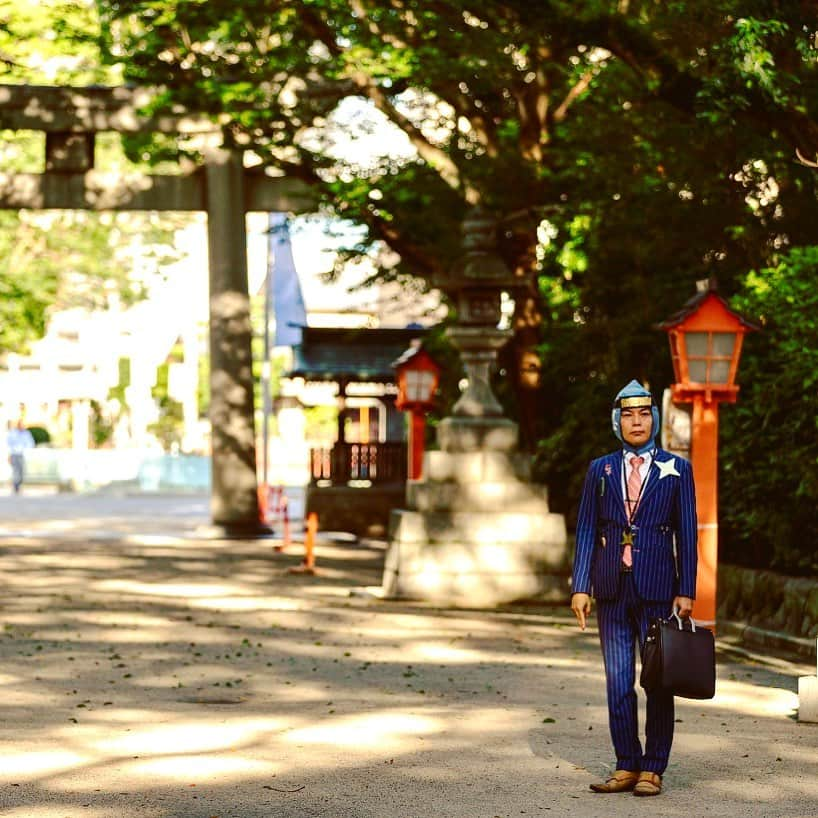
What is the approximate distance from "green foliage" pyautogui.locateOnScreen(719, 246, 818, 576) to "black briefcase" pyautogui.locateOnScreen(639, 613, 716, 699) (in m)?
8.34

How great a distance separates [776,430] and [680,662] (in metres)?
10.0

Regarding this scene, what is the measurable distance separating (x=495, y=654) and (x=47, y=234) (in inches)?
1393

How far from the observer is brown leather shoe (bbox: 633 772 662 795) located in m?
8.17

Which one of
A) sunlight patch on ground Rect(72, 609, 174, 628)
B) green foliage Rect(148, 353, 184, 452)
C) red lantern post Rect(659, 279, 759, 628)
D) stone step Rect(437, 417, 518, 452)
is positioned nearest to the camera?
red lantern post Rect(659, 279, 759, 628)

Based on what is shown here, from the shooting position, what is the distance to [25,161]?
45.2 meters

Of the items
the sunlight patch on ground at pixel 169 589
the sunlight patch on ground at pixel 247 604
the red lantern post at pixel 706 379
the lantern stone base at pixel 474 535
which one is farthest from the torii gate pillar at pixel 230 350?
the red lantern post at pixel 706 379

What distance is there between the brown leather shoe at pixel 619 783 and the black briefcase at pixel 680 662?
474 mm

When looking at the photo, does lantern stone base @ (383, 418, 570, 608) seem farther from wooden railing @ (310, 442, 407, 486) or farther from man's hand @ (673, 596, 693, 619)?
wooden railing @ (310, 442, 407, 486)

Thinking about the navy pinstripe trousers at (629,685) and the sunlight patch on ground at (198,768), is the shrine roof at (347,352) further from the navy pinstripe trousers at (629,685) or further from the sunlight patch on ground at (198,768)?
the navy pinstripe trousers at (629,685)

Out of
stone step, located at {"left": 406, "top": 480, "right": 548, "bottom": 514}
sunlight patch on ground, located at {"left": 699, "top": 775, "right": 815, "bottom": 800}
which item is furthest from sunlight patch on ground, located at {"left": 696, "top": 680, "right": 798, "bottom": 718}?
stone step, located at {"left": 406, "top": 480, "right": 548, "bottom": 514}

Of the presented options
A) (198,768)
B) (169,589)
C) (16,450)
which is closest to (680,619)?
(198,768)

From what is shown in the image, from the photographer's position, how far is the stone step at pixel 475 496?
2050 cm

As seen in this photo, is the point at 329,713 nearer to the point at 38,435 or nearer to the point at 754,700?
the point at 754,700

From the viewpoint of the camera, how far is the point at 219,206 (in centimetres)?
3112
